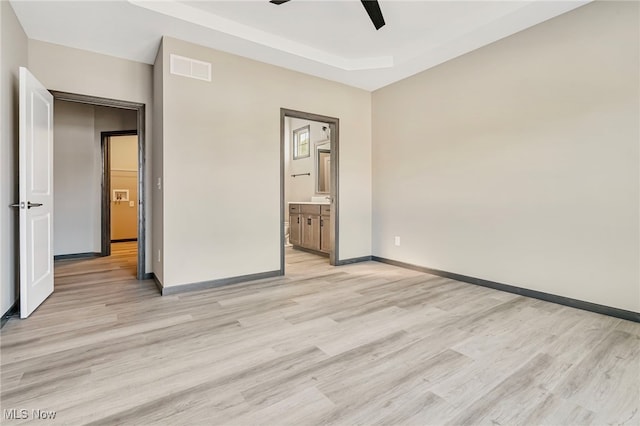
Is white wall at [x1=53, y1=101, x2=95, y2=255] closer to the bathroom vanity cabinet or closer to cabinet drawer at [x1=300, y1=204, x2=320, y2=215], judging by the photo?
the bathroom vanity cabinet

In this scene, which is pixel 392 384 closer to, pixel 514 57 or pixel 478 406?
pixel 478 406

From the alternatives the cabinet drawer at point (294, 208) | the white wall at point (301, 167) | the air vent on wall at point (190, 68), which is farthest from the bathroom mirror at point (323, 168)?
the air vent on wall at point (190, 68)

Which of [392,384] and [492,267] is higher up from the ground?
[492,267]

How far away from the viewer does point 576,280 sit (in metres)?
2.69

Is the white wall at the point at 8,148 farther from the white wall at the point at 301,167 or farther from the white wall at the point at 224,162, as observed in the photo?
the white wall at the point at 301,167

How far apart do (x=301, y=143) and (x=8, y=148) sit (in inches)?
195

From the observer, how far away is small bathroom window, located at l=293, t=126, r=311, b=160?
655cm

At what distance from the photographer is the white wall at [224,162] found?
10.1ft

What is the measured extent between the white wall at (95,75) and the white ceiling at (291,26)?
3.9 inches

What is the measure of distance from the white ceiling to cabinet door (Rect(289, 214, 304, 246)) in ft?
9.26

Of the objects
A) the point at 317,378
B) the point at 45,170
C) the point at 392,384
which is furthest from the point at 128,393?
the point at 45,170

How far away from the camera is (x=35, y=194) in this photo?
2635 millimetres

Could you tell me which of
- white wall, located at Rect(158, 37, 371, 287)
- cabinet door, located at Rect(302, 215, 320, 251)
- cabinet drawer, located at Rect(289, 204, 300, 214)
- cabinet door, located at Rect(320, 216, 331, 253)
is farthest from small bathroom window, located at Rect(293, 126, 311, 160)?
white wall, located at Rect(158, 37, 371, 287)

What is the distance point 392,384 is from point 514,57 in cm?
327
